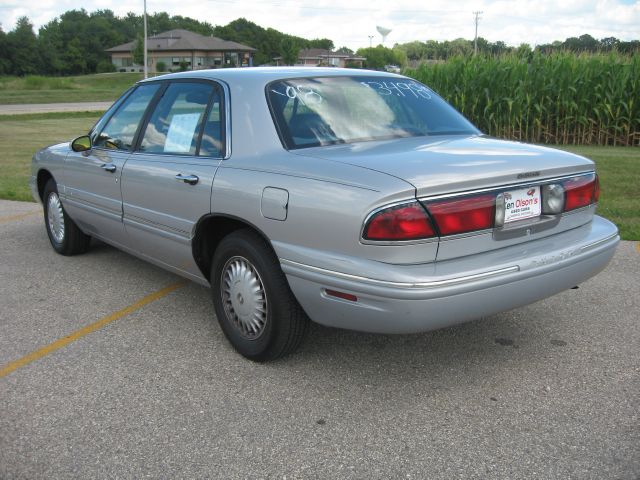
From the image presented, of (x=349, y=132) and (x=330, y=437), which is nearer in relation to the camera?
(x=330, y=437)

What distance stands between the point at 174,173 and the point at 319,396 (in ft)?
5.41

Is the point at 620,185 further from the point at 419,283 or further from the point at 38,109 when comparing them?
the point at 38,109

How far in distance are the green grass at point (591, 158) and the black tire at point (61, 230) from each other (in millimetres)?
3333

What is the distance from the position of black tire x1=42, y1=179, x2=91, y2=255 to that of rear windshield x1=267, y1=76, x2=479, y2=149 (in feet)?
9.55

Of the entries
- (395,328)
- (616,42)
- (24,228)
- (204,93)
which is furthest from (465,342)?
(616,42)

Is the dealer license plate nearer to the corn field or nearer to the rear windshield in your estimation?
the rear windshield

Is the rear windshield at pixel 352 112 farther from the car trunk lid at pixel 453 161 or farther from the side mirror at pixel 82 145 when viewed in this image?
the side mirror at pixel 82 145

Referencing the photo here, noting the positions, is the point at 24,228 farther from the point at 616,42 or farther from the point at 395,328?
the point at 616,42

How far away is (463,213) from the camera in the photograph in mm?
3059

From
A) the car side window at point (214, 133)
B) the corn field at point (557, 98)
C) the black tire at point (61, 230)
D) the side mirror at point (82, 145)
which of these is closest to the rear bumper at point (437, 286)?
the car side window at point (214, 133)

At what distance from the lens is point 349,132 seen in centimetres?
376

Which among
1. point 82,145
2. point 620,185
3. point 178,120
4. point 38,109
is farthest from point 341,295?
point 38,109

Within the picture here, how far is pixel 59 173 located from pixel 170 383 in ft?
9.61

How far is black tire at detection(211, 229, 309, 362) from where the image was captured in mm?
3465
